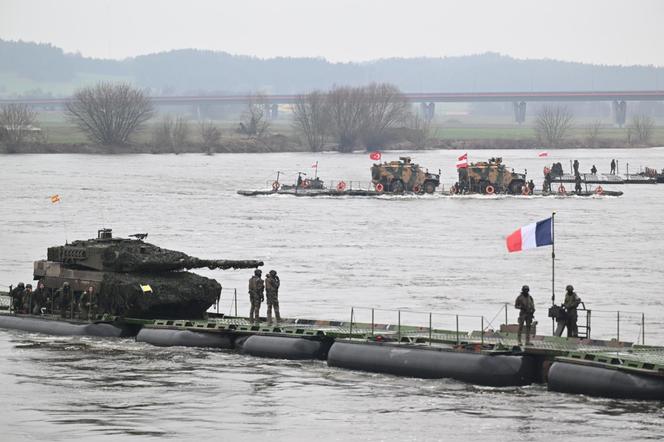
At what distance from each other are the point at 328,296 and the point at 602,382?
21.8 m

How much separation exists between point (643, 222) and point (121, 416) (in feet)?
209

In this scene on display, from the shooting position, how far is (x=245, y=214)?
9694 centimetres

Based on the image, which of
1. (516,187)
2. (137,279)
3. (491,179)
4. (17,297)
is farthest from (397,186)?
(137,279)

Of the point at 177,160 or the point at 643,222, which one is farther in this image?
the point at 177,160

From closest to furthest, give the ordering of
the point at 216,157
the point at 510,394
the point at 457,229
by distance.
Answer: the point at 510,394
the point at 457,229
the point at 216,157

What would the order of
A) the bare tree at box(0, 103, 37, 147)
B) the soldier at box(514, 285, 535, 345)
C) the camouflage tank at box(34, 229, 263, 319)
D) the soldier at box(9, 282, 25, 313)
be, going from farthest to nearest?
the bare tree at box(0, 103, 37, 147)
the soldier at box(9, 282, 25, 313)
the camouflage tank at box(34, 229, 263, 319)
the soldier at box(514, 285, 535, 345)

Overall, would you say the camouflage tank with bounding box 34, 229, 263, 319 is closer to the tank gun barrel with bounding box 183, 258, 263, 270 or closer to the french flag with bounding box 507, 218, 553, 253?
the tank gun barrel with bounding box 183, 258, 263, 270

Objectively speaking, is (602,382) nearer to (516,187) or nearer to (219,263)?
(219,263)

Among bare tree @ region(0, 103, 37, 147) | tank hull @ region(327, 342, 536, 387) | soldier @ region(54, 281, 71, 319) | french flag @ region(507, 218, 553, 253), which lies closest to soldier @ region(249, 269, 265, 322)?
tank hull @ region(327, 342, 536, 387)

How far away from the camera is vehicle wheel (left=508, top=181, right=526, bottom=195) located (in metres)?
110

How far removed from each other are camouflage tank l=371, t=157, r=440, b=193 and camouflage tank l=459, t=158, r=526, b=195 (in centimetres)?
241

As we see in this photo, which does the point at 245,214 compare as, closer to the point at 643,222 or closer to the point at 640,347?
the point at 643,222

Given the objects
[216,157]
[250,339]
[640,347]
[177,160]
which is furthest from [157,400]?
[216,157]

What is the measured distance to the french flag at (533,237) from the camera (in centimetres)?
3931
